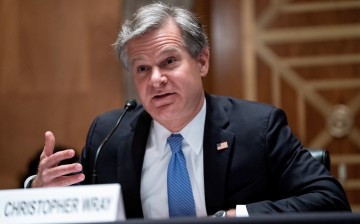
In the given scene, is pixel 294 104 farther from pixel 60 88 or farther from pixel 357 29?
pixel 60 88

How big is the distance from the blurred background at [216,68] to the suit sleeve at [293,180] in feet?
7.09

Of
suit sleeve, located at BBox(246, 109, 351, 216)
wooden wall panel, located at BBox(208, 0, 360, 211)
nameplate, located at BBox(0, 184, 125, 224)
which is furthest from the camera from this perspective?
wooden wall panel, located at BBox(208, 0, 360, 211)

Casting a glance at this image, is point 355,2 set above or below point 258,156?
above

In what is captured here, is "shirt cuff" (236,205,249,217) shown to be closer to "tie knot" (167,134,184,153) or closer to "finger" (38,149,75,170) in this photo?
"tie knot" (167,134,184,153)

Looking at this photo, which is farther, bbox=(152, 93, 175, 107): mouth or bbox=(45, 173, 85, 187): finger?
bbox=(152, 93, 175, 107): mouth

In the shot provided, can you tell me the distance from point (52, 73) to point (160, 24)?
2.42 meters

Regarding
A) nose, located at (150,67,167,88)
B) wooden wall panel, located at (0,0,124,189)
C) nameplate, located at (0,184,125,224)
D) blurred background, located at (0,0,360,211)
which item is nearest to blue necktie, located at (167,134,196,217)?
nose, located at (150,67,167,88)

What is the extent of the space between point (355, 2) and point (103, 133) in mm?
2585

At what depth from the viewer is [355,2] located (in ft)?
14.7

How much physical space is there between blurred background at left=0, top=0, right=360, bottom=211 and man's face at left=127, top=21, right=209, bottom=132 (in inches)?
80.0

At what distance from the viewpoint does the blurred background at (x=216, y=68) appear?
14.9ft

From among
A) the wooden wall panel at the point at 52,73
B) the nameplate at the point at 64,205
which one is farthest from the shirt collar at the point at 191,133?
the wooden wall panel at the point at 52,73

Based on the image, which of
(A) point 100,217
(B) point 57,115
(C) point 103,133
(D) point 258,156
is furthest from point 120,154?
(B) point 57,115

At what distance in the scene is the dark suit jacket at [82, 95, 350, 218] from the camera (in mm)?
2309
